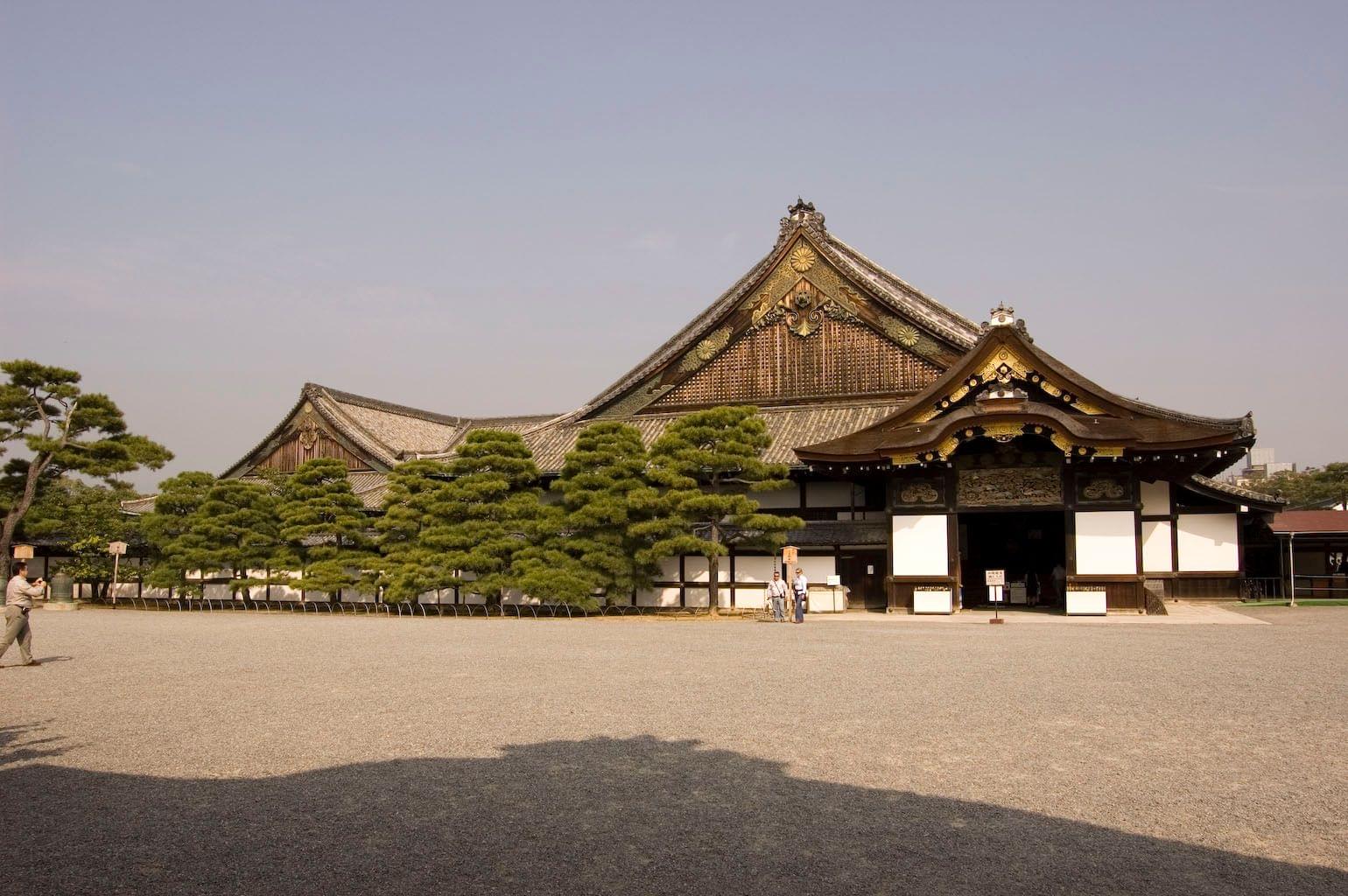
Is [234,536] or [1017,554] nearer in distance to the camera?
[234,536]

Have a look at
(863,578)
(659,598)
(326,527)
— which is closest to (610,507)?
(659,598)

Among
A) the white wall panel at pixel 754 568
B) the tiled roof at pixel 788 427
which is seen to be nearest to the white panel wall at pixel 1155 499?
the tiled roof at pixel 788 427

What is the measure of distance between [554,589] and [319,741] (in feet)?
56.8

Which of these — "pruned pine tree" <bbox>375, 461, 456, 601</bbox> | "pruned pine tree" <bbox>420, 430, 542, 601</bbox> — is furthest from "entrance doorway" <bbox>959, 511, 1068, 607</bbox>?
"pruned pine tree" <bbox>375, 461, 456, 601</bbox>

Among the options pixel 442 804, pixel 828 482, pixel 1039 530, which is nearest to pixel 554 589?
pixel 828 482

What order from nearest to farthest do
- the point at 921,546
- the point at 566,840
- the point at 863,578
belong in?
the point at 566,840 → the point at 921,546 → the point at 863,578

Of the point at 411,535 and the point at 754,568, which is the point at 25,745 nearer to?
the point at 754,568

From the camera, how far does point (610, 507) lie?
27.1 metres

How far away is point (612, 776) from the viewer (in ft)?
26.5

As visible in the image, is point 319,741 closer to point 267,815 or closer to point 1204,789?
point 267,815

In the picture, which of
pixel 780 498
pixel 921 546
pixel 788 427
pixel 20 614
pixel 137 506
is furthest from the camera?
pixel 137 506

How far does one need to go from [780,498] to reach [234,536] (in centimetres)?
1864

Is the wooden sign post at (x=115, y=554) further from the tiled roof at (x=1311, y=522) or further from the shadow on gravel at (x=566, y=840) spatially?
the tiled roof at (x=1311, y=522)

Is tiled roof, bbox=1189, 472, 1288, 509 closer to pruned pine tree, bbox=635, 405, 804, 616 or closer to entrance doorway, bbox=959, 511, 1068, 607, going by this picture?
entrance doorway, bbox=959, 511, 1068, 607
